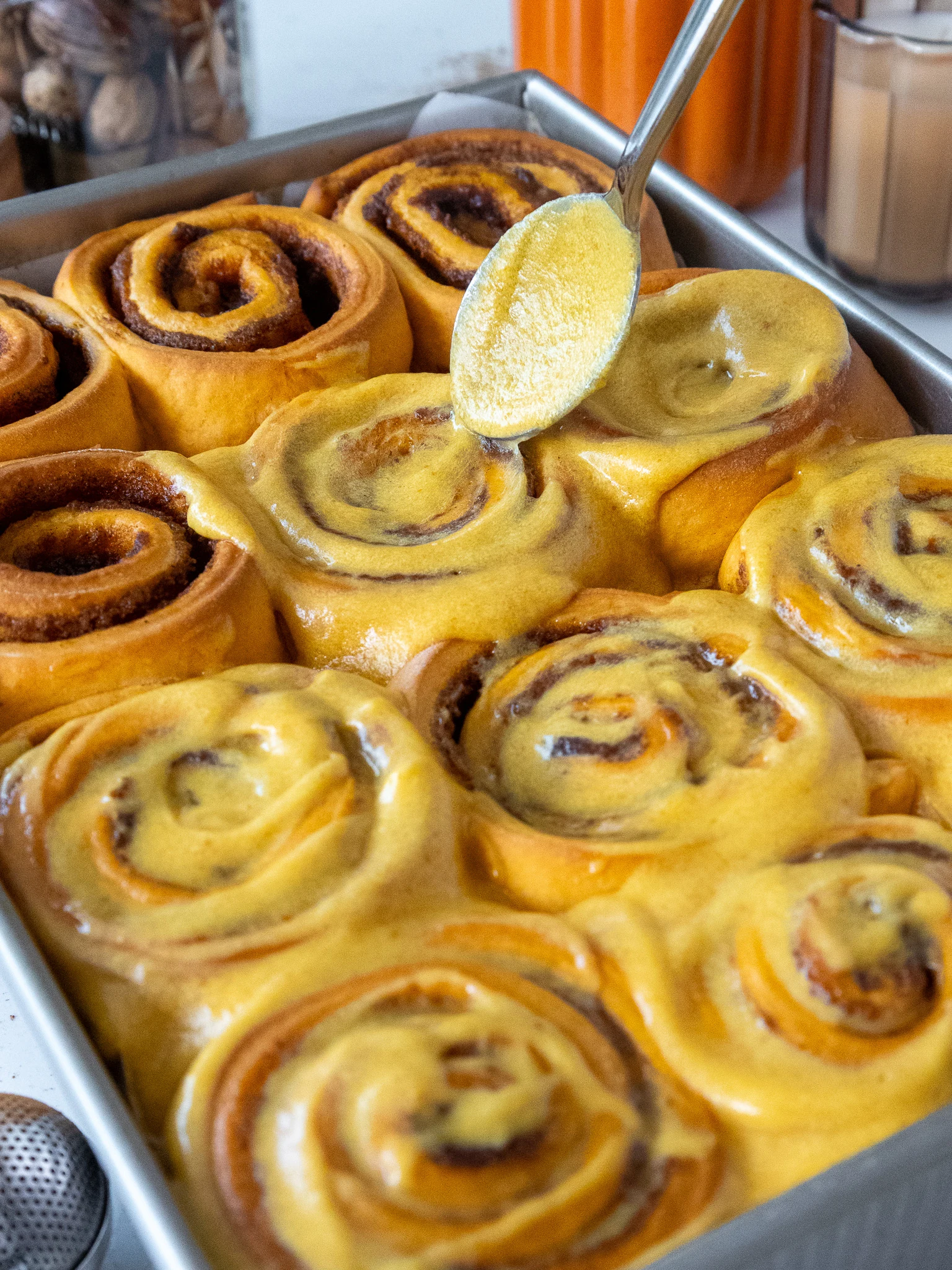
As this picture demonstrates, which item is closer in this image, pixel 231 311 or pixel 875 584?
pixel 875 584

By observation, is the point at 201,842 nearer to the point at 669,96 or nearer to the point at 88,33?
the point at 669,96

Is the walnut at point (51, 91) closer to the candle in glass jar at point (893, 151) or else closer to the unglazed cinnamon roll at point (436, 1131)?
the candle in glass jar at point (893, 151)

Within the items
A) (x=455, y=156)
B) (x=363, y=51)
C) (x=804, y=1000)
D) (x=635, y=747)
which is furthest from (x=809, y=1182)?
(x=363, y=51)

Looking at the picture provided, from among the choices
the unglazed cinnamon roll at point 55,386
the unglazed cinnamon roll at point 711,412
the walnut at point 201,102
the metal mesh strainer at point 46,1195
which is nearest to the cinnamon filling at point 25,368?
the unglazed cinnamon roll at point 55,386

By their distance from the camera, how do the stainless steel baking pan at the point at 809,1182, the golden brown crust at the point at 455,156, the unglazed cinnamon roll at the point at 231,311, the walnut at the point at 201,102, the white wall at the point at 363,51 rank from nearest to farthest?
the stainless steel baking pan at the point at 809,1182 → the unglazed cinnamon roll at the point at 231,311 → the golden brown crust at the point at 455,156 → the walnut at the point at 201,102 → the white wall at the point at 363,51

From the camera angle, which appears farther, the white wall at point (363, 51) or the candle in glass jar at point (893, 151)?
the white wall at point (363, 51)

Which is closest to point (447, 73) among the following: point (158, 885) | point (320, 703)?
point (320, 703)
